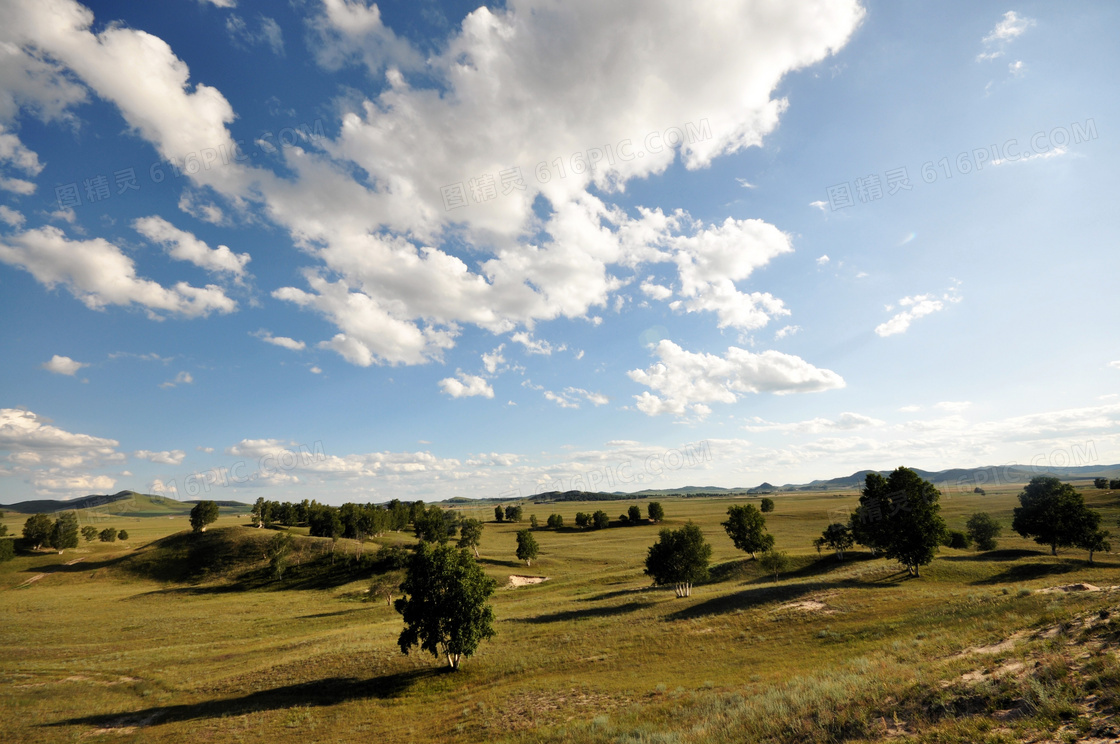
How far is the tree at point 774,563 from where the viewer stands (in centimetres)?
6654

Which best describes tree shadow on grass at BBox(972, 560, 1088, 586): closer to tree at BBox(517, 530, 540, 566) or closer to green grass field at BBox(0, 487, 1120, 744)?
green grass field at BBox(0, 487, 1120, 744)

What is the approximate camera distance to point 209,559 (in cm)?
10631

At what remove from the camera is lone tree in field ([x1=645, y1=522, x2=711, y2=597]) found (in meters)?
59.8

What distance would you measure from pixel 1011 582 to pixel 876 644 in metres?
33.2

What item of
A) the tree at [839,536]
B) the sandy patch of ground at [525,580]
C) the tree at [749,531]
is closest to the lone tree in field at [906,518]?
the tree at [839,536]

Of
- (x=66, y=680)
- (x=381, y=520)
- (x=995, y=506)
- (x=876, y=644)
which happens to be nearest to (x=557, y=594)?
(x=876, y=644)

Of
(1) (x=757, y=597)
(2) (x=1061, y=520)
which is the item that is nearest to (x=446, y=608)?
(1) (x=757, y=597)

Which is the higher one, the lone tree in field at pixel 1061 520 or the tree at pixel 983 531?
the lone tree in field at pixel 1061 520

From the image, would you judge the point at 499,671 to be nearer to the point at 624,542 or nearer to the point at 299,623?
the point at 299,623

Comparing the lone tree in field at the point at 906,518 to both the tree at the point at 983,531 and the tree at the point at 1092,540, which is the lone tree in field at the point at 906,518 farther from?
the tree at the point at 983,531

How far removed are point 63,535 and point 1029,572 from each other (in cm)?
20321

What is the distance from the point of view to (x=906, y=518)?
176ft

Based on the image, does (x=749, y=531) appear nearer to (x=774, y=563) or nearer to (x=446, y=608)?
(x=774, y=563)

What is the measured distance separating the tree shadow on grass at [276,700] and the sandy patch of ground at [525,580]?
51348 mm
